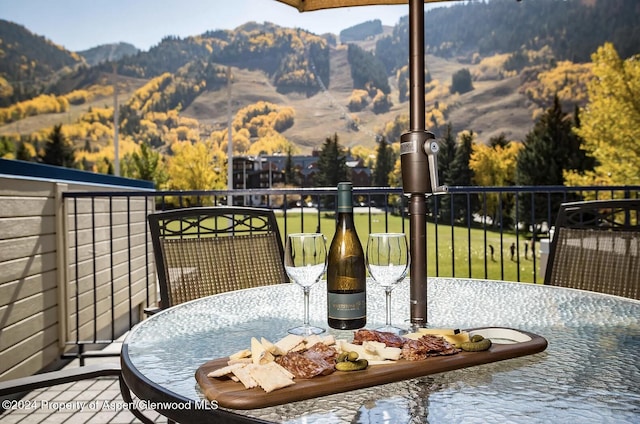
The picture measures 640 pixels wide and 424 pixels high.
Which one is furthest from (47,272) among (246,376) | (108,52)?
(108,52)

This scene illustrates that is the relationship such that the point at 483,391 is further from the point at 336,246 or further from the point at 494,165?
the point at 494,165

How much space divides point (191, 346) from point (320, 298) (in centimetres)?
44

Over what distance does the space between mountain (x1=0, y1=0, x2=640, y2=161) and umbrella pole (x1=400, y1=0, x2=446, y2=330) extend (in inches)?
1698

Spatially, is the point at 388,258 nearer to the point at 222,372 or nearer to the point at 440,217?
the point at 222,372

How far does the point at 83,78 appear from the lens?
163 feet

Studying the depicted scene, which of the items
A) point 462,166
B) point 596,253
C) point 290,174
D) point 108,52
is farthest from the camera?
point 108,52

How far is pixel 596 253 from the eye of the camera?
1439mm

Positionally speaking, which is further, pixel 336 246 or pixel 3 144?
pixel 3 144

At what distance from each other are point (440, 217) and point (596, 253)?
35.6m

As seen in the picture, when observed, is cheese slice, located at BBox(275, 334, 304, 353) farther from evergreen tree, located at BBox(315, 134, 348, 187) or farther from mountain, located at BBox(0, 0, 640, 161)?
mountain, located at BBox(0, 0, 640, 161)

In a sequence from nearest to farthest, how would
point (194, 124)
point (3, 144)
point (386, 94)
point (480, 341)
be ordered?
1. point (480, 341)
2. point (3, 144)
3. point (194, 124)
4. point (386, 94)

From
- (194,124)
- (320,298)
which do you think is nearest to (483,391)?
(320,298)

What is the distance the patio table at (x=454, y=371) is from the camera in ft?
1.67

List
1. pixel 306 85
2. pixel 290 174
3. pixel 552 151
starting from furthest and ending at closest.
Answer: pixel 306 85
pixel 290 174
pixel 552 151
